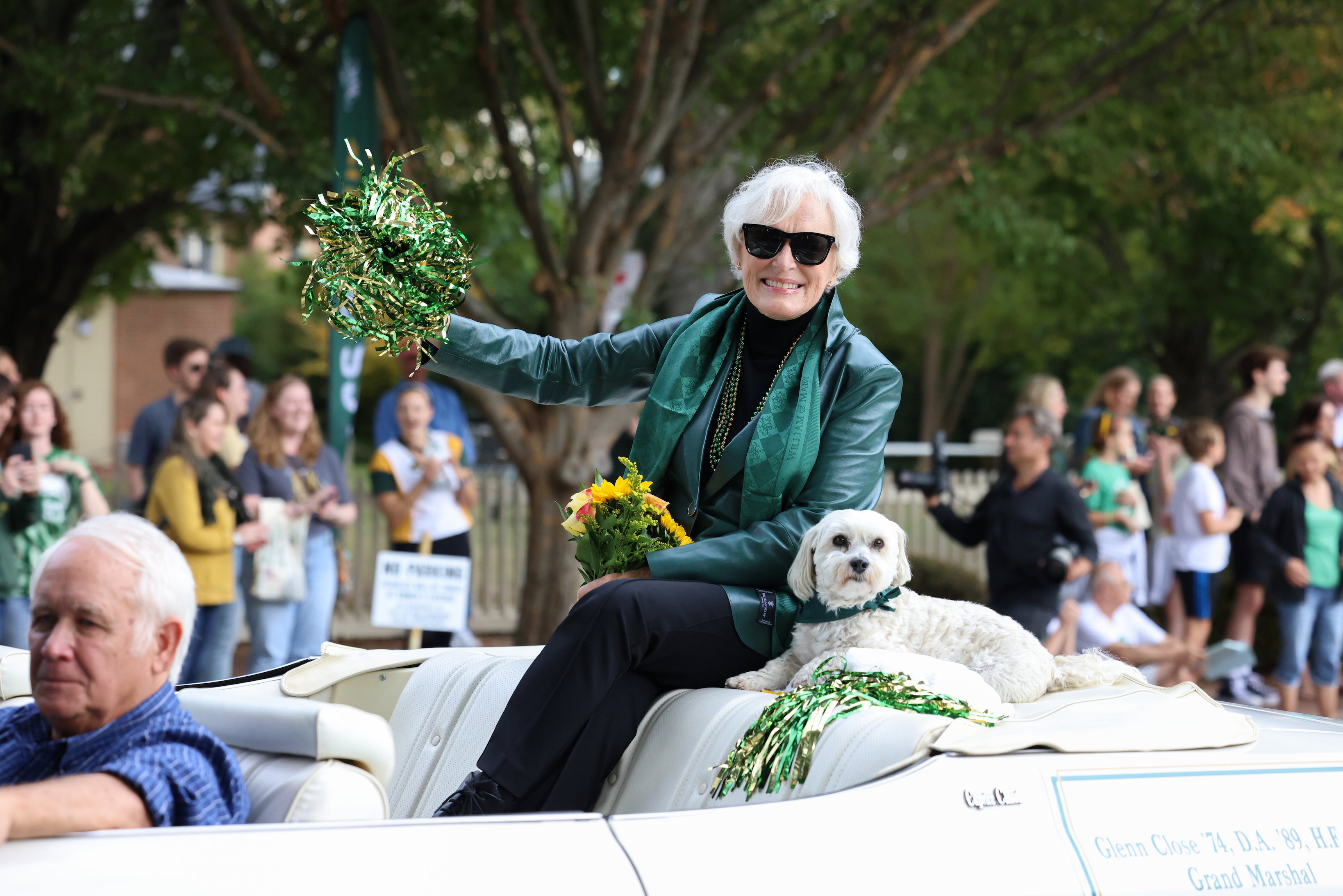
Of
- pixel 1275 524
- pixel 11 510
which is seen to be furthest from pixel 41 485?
pixel 1275 524

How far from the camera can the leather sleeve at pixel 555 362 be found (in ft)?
11.5

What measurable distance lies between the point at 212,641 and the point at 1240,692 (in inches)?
257

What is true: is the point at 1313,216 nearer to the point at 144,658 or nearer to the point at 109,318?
the point at 144,658

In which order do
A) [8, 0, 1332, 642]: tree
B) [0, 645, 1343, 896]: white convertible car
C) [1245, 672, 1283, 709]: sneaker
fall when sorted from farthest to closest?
1. [1245, 672, 1283, 709]: sneaker
2. [8, 0, 1332, 642]: tree
3. [0, 645, 1343, 896]: white convertible car

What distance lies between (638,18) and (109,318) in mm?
24984

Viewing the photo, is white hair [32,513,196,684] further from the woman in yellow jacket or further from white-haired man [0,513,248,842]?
the woman in yellow jacket

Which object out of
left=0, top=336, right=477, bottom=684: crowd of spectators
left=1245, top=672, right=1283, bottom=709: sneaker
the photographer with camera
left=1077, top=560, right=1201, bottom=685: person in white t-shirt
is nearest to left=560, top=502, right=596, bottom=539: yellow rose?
left=0, top=336, right=477, bottom=684: crowd of spectators

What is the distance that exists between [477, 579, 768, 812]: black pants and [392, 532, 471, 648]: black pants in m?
4.90

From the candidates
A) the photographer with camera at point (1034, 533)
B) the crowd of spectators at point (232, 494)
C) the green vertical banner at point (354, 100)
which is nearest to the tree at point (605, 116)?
the green vertical banner at point (354, 100)

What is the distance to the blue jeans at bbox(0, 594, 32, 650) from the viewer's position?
21.5ft

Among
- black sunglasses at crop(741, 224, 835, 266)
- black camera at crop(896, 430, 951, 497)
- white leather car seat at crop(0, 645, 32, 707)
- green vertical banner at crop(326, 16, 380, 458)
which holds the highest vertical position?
green vertical banner at crop(326, 16, 380, 458)

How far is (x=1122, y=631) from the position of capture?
7602mm

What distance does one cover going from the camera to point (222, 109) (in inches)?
319

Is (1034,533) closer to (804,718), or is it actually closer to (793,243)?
(793,243)
